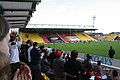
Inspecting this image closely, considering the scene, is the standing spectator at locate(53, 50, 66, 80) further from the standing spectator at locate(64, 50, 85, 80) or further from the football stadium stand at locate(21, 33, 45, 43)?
the football stadium stand at locate(21, 33, 45, 43)

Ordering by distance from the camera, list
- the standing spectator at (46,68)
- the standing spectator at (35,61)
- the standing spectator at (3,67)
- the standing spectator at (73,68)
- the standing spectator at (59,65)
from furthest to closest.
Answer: the standing spectator at (46,68) → the standing spectator at (35,61) → the standing spectator at (59,65) → the standing spectator at (73,68) → the standing spectator at (3,67)

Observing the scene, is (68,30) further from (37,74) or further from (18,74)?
(18,74)

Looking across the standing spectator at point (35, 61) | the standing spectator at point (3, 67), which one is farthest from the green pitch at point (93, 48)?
the standing spectator at point (3, 67)

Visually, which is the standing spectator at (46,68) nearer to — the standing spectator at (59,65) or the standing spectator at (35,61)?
the standing spectator at (35,61)

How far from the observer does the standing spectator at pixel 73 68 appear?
19.2 feet

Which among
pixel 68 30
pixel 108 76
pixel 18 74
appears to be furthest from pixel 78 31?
pixel 18 74

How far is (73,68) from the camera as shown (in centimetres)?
598

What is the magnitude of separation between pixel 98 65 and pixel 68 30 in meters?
63.8

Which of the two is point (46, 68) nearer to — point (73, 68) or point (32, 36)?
point (73, 68)

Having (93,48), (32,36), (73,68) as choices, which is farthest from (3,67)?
(32,36)

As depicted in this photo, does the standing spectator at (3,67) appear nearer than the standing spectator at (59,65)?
Yes

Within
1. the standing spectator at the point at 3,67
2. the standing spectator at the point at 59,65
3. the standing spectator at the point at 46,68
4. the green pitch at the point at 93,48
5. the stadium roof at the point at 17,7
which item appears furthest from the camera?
the green pitch at the point at 93,48

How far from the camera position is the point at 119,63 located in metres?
14.3

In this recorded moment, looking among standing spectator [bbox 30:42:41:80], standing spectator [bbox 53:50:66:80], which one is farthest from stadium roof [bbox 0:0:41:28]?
standing spectator [bbox 53:50:66:80]
